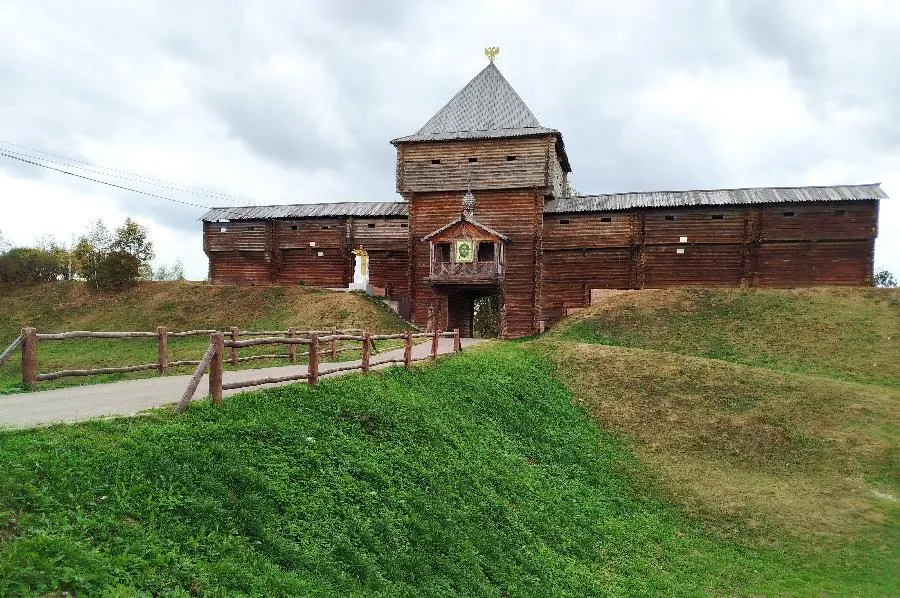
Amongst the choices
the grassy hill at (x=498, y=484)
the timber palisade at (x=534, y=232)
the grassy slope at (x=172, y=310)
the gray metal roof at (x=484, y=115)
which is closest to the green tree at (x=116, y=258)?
the grassy slope at (x=172, y=310)

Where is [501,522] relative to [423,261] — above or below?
below

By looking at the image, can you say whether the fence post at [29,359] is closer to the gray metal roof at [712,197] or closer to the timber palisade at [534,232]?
the timber palisade at [534,232]

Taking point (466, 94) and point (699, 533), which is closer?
point (699, 533)

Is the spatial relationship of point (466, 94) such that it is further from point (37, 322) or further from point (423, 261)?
point (37, 322)

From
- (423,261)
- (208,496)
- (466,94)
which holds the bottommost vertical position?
(208,496)

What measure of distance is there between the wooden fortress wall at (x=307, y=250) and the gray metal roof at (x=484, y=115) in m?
6.00

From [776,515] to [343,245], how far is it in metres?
28.5

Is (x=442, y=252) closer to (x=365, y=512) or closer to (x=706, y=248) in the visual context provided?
(x=706, y=248)

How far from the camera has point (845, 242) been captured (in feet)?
96.4

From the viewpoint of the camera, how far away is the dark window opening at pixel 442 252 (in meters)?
33.0

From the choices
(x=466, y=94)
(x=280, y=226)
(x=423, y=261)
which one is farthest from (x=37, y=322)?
(x=466, y=94)

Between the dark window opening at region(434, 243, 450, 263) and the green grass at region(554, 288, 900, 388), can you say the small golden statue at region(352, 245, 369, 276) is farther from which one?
the green grass at region(554, 288, 900, 388)

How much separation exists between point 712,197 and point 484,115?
13732 millimetres

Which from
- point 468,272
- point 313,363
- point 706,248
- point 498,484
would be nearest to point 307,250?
point 468,272
